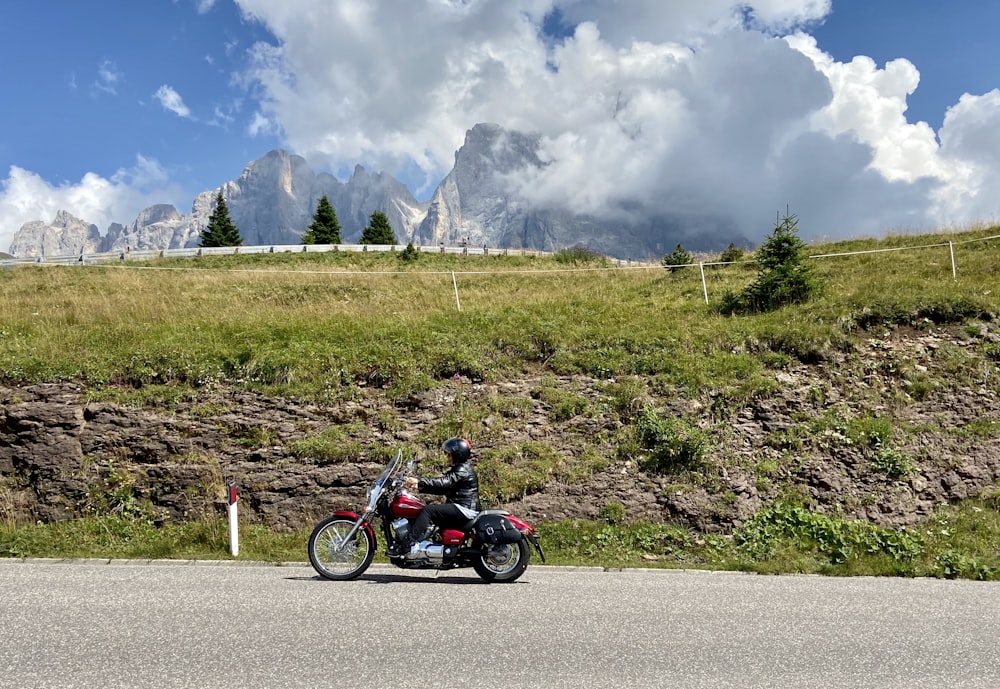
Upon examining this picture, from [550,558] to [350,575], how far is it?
269 cm

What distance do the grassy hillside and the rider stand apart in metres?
2.08

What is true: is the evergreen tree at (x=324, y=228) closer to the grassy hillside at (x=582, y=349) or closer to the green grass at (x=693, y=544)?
the grassy hillside at (x=582, y=349)

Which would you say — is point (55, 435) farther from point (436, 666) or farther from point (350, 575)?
point (436, 666)

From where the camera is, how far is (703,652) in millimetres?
5000

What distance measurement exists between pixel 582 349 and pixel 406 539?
24.2 feet

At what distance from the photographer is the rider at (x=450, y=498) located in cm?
718

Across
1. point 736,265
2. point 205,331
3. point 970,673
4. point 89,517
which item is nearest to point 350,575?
point 89,517

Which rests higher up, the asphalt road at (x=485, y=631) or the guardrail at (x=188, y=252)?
the guardrail at (x=188, y=252)

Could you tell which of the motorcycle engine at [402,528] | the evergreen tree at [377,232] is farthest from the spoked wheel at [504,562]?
the evergreen tree at [377,232]

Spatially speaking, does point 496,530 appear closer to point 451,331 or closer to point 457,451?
point 457,451

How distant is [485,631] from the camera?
5367 mm

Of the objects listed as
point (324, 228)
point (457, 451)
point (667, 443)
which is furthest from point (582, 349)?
point (324, 228)

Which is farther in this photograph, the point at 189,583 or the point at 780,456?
the point at 780,456

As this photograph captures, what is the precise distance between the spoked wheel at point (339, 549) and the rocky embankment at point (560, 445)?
211 cm
